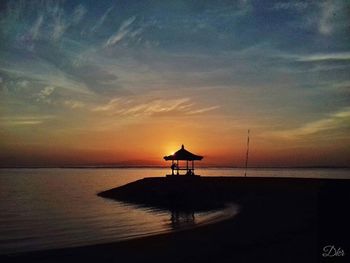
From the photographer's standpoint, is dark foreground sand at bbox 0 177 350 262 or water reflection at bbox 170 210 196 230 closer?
dark foreground sand at bbox 0 177 350 262

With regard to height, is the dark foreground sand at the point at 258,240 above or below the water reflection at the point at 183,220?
above

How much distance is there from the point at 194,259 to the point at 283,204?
1524 cm

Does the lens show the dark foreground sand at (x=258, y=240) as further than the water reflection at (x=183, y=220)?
No

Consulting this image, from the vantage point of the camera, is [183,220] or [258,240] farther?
[183,220]

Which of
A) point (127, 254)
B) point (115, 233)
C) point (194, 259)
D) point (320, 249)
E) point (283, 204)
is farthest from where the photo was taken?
point (283, 204)

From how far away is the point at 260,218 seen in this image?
63.2ft

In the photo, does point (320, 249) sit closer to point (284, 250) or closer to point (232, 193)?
point (284, 250)

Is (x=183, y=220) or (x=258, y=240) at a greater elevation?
(x=258, y=240)

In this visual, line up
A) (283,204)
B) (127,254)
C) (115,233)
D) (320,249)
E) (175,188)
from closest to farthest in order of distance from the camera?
(320,249) < (127,254) < (115,233) < (283,204) < (175,188)

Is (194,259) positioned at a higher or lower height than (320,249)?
lower

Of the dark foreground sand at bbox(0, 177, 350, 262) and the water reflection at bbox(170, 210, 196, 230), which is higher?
the dark foreground sand at bbox(0, 177, 350, 262)

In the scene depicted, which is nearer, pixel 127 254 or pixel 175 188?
pixel 127 254

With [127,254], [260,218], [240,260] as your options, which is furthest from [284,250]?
[260,218]

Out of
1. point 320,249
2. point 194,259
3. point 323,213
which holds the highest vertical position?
point 323,213
